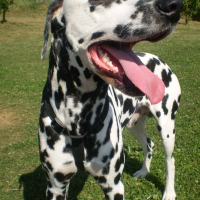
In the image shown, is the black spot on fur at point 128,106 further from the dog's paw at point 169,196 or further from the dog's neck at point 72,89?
the dog's paw at point 169,196

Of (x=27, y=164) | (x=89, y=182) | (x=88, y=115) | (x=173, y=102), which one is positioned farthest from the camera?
(x=27, y=164)

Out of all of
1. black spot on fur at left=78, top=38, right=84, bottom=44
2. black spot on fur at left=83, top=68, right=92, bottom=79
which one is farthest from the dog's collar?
black spot on fur at left=78, top=38, right=84, bottom=44

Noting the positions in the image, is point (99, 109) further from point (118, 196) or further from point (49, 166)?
point (118, 196)

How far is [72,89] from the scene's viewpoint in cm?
221

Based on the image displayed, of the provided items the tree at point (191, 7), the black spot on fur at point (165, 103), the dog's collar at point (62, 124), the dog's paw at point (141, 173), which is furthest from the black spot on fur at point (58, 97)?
the tree at point (191, 7)

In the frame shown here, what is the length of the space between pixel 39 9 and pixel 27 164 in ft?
87.1

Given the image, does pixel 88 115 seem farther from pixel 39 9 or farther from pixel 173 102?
pixel 39 9

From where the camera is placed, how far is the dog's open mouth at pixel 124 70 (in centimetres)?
190

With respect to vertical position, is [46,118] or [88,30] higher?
[88,30]

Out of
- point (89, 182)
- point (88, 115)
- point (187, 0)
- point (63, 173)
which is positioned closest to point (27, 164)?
point (89, 182)

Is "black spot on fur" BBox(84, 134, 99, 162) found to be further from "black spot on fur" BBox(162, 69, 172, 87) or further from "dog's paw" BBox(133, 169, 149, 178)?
"dog's paw" BBox(133, 169, 149, 178)

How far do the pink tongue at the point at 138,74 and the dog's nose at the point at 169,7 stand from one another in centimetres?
43

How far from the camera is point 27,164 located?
14.5 ft

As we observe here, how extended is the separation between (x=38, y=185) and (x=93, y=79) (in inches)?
97.0
